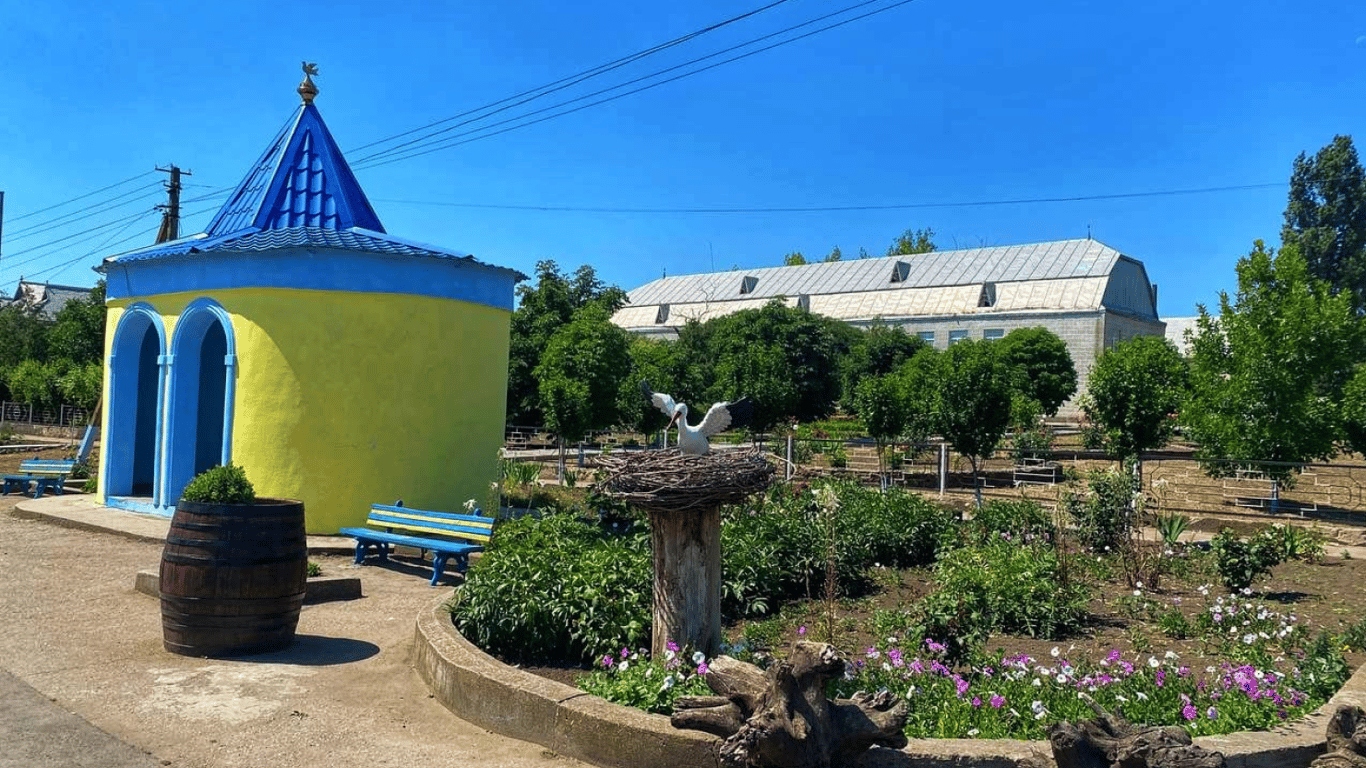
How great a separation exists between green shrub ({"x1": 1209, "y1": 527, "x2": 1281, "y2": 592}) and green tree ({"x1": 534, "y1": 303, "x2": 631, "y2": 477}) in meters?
18.2

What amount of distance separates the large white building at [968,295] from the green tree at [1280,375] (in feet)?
111

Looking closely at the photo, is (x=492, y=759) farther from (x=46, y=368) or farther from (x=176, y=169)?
(x=46, y=368)

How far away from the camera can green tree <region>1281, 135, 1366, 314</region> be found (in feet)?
153

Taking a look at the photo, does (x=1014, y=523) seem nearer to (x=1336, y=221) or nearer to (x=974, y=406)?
(x=974, y=406)

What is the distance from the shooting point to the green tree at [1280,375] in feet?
55.6

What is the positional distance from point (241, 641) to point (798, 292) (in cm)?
6158

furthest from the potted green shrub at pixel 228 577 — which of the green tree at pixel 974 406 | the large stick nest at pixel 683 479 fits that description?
the green tree at pixel 974 406

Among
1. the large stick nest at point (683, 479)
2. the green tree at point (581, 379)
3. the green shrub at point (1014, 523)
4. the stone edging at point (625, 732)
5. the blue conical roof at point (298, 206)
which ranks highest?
the blue conical roof at point (298, 206)

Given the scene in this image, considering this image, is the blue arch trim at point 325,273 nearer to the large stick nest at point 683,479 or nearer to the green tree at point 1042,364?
the large stick nest at point 683,479

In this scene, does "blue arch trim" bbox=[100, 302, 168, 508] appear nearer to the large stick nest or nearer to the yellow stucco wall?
the yellow stucco wall

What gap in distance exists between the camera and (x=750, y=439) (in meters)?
29.4

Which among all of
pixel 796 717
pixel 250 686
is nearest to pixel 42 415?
pixel 250 686

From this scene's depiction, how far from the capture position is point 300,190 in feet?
48.5

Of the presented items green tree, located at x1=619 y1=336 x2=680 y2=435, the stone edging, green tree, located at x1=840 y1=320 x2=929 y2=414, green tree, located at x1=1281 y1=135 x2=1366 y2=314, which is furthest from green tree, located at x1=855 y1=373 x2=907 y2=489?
green tree, located at x1=1281 y1=135 x2=1366 y2=314
